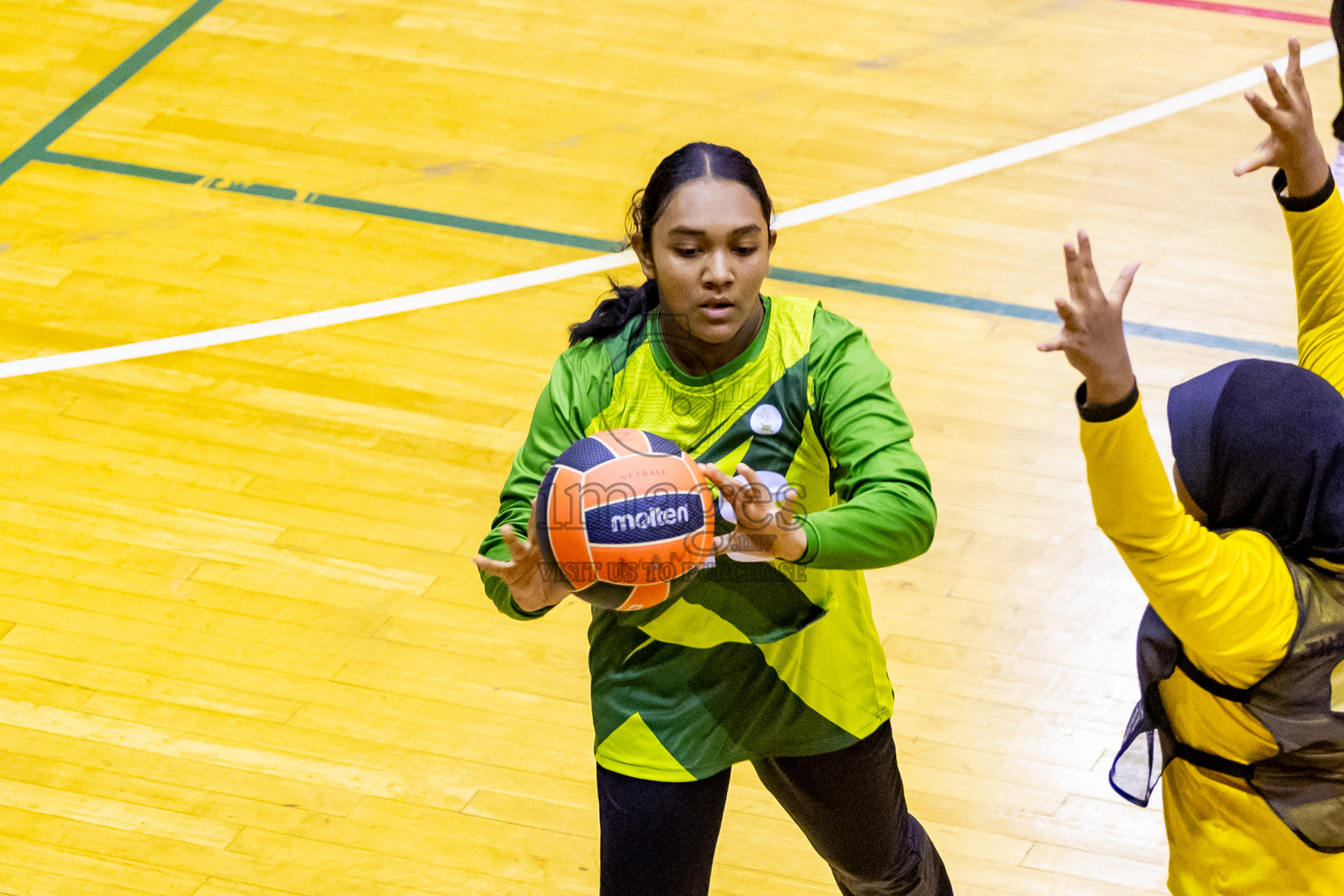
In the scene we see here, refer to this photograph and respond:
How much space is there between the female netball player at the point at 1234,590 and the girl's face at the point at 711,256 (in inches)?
22.2

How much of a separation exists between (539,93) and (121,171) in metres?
1.74

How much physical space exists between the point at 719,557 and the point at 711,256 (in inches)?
19.0

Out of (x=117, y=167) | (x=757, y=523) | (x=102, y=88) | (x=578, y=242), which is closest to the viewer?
(x=757, y=523)

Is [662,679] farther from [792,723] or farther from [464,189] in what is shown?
[464,189]

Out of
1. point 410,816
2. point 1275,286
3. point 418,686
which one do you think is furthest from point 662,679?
point 1275,286

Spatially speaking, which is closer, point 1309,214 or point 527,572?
point 527,572

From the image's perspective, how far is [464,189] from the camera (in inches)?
242

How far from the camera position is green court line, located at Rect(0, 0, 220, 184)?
634cm

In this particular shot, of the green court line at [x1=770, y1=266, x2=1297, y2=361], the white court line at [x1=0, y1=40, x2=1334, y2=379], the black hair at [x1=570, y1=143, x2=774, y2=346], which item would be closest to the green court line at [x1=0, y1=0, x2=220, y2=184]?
the white court line at [x1=0, y1=40, x2=1334, y2=379]

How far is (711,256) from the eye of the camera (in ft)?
8.18

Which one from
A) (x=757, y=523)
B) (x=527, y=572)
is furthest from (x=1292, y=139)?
(x=527, y=572)

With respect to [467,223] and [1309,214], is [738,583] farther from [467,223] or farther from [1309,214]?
[467,223]

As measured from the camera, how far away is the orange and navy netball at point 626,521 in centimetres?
235

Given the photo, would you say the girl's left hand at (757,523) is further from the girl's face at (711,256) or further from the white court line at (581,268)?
the white court line at (581,268)
